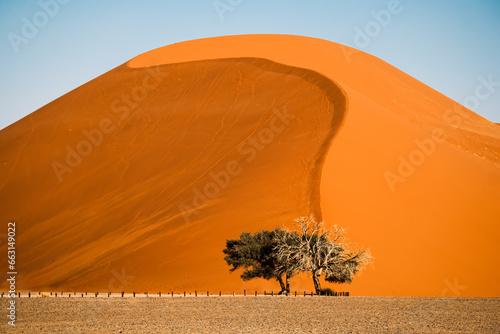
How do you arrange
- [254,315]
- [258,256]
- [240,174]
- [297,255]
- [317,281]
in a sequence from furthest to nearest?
[240,174]
[258,256]
[317,281]
[297,255]
[254,315]

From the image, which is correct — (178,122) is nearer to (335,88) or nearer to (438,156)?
(335,88)

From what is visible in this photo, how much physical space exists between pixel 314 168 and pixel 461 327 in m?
20.7

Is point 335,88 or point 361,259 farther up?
point 335,88

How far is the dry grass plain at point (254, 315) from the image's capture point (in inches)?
663

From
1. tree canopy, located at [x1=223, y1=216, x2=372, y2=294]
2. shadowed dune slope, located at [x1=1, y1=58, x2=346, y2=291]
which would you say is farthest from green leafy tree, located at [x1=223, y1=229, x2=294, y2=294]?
shadowed dune slope, located at [x1=1, y1=58, x2=346, y2=291]

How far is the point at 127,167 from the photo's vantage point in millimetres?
49031

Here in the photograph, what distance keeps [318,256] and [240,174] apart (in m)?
11.8

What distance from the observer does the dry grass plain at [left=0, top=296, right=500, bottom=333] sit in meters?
16.8

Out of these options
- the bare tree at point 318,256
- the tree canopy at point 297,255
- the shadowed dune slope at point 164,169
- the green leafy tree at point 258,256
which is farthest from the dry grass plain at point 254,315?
the shadowed dune slope at point 164,169

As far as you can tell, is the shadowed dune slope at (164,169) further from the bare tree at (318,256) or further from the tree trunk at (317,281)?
the tree trunk at (317,281)

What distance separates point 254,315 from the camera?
2009 centimetres

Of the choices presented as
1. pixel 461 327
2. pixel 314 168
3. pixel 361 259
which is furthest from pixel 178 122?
pixel 461 327

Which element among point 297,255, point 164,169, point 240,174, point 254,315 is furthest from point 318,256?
point 164,169

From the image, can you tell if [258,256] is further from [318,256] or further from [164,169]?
[164,169]
